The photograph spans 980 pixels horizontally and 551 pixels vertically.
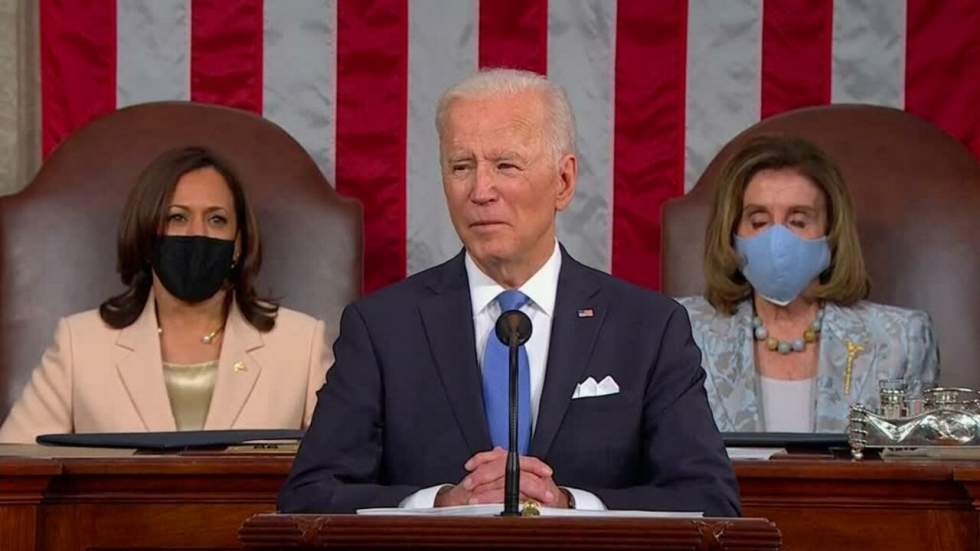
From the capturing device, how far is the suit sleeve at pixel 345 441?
11.0 ft

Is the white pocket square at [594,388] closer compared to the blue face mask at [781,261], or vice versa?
the white pocket square at [594,388]

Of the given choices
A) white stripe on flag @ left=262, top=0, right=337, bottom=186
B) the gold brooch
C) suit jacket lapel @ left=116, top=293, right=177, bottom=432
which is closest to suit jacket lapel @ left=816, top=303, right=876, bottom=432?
the gold brooch

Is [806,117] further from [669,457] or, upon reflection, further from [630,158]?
[669,457]

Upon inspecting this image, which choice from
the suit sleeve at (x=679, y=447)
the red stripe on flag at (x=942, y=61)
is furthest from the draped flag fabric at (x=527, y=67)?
the suit sleeve at (x=679, y=447)

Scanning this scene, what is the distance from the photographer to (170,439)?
4410mm

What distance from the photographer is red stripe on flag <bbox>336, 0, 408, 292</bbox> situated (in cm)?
622

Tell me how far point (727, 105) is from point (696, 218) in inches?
20.4

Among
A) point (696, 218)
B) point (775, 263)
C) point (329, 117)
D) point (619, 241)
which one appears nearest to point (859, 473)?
point (775, 263)

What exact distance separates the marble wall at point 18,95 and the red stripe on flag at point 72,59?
0.11 feet

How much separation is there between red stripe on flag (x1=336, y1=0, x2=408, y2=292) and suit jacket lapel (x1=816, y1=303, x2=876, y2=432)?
5.07 ft

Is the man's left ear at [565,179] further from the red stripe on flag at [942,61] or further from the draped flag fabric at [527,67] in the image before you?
the red stripe on flag at [942,61]

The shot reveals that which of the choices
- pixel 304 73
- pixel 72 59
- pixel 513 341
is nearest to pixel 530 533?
pixel 513 341

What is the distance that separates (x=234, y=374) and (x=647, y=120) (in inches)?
65.9

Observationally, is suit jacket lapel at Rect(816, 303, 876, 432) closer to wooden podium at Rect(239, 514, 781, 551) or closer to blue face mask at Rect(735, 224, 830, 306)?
blue face mask at Rect(735, 224, 830, 306)
